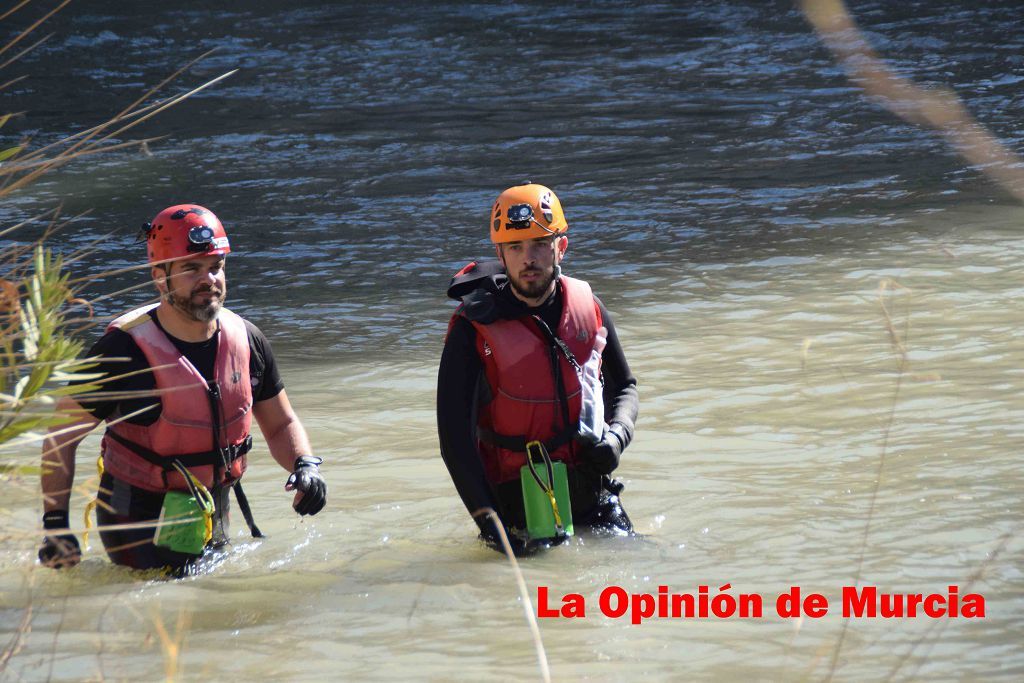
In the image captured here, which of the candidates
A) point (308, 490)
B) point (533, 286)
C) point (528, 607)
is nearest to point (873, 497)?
point (528, 607)

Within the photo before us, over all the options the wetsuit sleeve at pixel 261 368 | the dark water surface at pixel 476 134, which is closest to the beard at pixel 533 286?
the wetsuit sleeve at pixel 261 368

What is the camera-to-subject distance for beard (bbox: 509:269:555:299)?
5.54 m

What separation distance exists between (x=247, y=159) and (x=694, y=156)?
16.6ft

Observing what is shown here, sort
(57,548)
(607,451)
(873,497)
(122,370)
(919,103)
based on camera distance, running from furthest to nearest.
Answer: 1. (919,103)
2. (607,451)
3. (122,370)
4. (57,548)
5. (873,497)

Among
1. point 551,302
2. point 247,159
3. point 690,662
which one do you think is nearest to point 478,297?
point 551,302

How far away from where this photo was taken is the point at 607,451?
5.43m

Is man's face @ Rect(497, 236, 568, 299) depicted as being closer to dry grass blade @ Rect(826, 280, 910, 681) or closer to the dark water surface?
dry grass blade @ Rect(826, 280, 910, 681)

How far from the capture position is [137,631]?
5113 mm

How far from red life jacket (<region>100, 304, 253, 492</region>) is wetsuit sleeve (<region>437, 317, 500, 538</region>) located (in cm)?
79

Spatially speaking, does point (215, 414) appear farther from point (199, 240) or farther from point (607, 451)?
point (607, 451)

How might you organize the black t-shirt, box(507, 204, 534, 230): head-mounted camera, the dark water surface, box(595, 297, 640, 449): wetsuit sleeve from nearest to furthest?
the black t-shirt, box(507, 204, 534, 230): head-mounted camera, box(595, 297, 640, 449): wetsuit sleeve, the dark water surface

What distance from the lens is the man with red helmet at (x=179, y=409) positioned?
5.27 metres

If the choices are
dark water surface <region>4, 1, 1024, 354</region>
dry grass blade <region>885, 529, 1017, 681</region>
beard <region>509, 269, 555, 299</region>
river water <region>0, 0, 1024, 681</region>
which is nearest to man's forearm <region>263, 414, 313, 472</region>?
river water <region>0, 0, 1024, 681</region>

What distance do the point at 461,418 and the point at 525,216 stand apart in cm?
80
